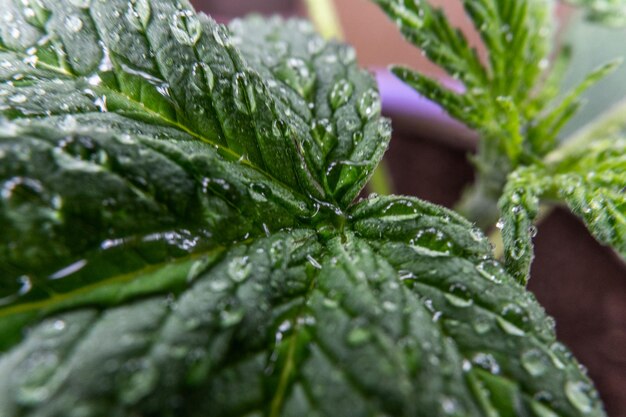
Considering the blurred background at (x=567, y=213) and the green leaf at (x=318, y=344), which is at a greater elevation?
the blurred background at (x=567, y=213)

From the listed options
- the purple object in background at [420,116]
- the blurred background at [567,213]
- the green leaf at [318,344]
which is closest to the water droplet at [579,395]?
the green leaf at [318,344]

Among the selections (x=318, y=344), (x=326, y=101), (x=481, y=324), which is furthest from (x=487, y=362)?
(x=326, y=101)

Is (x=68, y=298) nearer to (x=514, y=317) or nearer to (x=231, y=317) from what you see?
(x=231, y=317)

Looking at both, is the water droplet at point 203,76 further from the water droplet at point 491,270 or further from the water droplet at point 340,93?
the water droplet at point 491,270

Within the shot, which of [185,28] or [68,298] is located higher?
[185,28]

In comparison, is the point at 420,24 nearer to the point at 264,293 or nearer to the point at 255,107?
the point at 255,107

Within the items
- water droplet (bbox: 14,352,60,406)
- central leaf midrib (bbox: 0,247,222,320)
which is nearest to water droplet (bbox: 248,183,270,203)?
central leaf midrib (bbox: 0,247,222,320)
